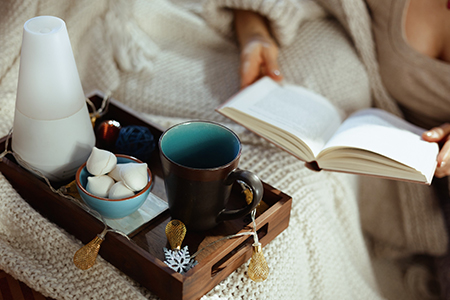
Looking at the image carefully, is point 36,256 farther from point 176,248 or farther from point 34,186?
point 176,248

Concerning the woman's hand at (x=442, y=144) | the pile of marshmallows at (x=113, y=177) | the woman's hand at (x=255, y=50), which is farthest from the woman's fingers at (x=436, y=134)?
the pile of marshmallows at (x=113, y=177)

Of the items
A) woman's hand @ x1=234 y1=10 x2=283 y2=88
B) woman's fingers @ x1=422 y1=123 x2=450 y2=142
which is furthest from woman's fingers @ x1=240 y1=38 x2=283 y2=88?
woman's fingers @ x1=422 y1=123 x2=450 y2=142

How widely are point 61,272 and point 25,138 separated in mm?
183

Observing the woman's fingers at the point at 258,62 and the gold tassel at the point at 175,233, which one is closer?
the gold tassel at the point at 175,233

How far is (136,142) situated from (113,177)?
101 mm

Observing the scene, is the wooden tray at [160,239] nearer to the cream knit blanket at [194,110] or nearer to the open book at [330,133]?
the cream knit blanket at [194,110]

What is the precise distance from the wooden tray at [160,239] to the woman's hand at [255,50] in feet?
1.27

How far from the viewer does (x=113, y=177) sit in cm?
54

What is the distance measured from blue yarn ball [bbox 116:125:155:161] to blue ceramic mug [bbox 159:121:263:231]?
0.31 ft

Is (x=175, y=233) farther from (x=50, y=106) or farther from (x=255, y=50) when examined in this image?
(x=255, y=50)

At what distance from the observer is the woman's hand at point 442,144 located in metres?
0.75

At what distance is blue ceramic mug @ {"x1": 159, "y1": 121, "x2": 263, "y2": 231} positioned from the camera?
49cm

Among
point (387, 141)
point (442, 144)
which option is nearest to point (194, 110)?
point (387, 141)

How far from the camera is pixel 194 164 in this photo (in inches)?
22.7
